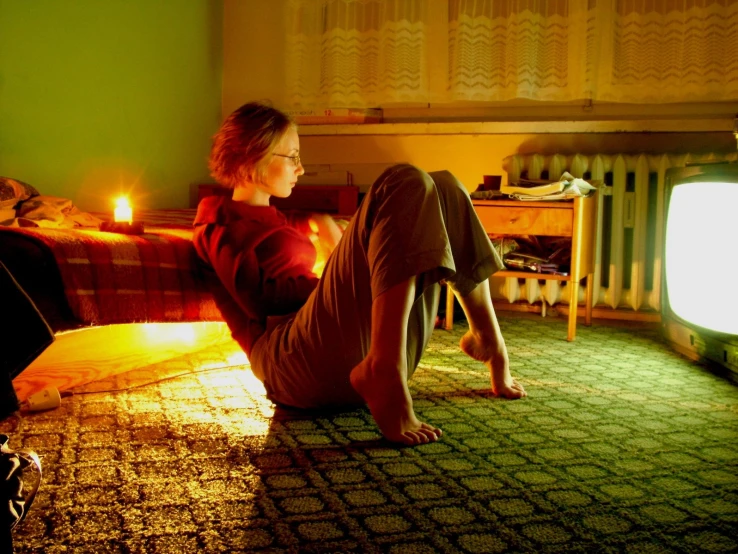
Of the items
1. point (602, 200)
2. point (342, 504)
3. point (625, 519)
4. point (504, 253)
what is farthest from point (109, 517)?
point (602, 200)

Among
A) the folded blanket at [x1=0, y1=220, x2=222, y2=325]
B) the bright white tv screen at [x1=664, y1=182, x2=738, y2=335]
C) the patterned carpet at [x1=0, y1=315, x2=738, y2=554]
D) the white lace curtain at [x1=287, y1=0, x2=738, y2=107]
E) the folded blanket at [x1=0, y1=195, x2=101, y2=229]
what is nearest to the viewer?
the patterned carpet at [x1=0, y1=315, x2=738, y2=554]

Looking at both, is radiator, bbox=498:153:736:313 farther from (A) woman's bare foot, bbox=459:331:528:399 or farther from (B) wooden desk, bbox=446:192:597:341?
(A) woman's bare foot, bbox=459:331:528:399

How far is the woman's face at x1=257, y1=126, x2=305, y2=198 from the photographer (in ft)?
5.06

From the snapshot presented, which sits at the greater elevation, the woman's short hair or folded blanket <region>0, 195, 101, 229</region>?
the woman's short hair

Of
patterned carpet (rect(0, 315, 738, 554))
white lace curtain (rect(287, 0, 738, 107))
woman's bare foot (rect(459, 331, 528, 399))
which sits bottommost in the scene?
patterned carpet (rect(0, 315, 738, 554))

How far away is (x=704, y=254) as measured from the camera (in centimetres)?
190

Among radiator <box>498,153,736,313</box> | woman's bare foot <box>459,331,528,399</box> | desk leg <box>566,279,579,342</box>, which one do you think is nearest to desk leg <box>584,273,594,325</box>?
radiator <box>498,153,736,313</box>

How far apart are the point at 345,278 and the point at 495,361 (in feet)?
1.62

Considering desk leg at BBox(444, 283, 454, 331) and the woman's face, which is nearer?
the woman's face

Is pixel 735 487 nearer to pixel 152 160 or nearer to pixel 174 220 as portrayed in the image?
pixel 174 220

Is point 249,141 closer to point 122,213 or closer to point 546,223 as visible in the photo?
point 122,213

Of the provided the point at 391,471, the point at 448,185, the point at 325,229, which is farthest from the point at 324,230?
the point at 391,471

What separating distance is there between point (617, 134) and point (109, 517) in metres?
2.55

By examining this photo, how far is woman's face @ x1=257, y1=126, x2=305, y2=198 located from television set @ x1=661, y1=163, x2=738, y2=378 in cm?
106
